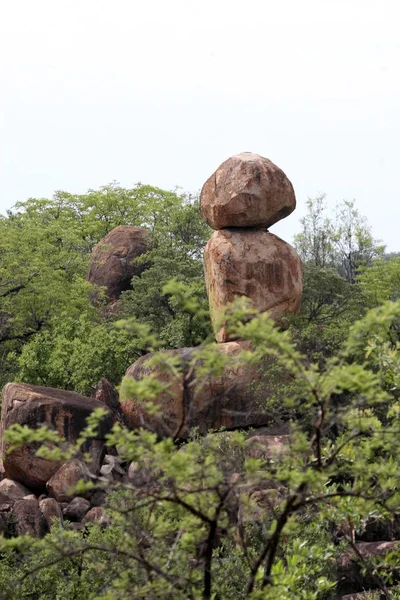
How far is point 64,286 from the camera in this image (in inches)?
1150

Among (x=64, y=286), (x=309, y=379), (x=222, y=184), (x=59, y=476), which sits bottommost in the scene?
(x=59, y=476)

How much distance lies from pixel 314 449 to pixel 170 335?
20131 millimetres

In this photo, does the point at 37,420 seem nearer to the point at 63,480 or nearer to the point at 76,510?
the point at 63,480

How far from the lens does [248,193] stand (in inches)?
967

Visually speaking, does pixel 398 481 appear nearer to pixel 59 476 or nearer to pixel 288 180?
pixel 59 476

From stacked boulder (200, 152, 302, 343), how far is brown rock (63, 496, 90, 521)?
669cm

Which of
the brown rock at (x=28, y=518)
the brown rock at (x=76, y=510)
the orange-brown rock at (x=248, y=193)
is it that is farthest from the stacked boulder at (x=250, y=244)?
the brown rock at (x=28, y=518)

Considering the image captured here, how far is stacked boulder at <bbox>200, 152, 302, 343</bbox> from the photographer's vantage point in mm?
24578

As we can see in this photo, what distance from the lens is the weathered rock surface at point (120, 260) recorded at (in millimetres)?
37031

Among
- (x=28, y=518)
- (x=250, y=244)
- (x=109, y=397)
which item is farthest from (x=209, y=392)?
(x=28, y=518)

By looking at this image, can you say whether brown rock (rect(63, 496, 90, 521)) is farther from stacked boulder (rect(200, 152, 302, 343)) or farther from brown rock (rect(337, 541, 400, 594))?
stacked boulder (rect(200, 152, 302, 343))

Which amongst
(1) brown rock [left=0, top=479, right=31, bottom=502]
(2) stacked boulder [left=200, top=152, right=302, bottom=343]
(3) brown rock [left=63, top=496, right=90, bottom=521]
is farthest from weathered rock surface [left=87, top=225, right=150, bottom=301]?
(3) brown rock [left=63, top=496, right=90, bottom=521]

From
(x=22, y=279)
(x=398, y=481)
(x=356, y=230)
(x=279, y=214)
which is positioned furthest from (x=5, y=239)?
(x=398, y=481)

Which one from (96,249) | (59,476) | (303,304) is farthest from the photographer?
(96,249)
